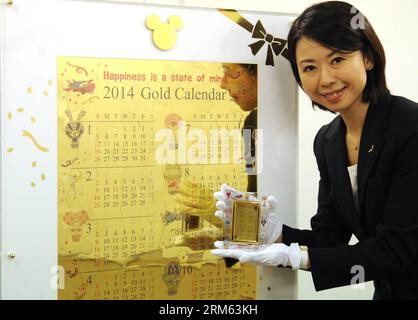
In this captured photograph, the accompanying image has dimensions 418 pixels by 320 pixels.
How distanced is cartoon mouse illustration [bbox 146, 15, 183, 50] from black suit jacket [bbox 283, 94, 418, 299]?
0.56 m

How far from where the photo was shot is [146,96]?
123 centimetres

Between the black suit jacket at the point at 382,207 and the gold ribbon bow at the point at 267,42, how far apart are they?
31 cm

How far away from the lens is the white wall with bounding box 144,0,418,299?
1.94 metres

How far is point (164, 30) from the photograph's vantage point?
1225 millimetres

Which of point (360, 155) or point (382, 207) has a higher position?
point (360, 155)

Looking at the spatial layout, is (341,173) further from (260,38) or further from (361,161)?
(260,38)

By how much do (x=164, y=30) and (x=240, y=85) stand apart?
0.26 m

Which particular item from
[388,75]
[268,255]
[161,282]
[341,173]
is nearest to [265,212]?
[268,255]

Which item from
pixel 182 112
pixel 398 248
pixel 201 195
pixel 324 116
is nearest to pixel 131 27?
pixel 182 112

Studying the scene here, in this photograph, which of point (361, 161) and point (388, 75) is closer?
point (361, 161)

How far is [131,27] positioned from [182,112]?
255mm

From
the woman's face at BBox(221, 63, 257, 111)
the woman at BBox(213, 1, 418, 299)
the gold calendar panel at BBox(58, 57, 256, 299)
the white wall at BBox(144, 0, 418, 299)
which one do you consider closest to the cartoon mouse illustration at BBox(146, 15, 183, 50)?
the gold calendar panel at BBox(58, 57, 256, 299)

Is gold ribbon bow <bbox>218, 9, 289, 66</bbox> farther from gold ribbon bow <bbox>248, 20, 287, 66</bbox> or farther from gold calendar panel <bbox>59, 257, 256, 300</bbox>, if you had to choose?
gold calendar panel <bbox>59, 257, 256, 300</bbox>

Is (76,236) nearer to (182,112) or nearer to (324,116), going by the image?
(182,112)
